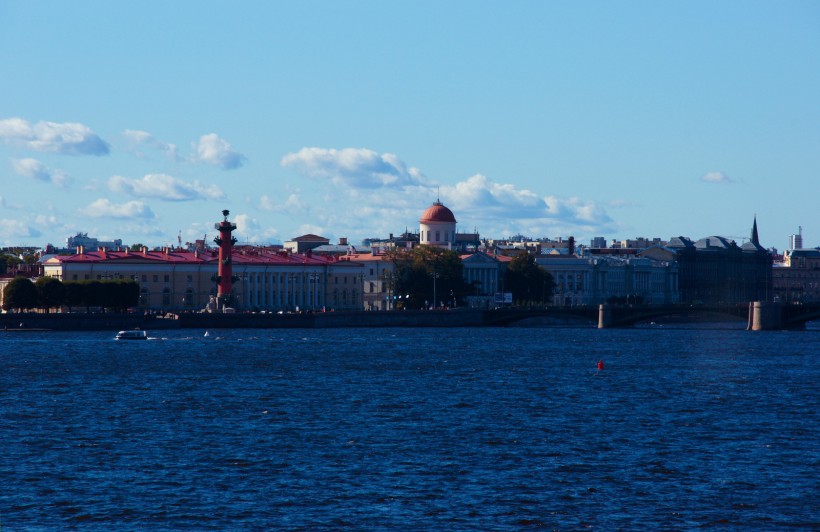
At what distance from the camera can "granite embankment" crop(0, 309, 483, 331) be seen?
7162 centimetres

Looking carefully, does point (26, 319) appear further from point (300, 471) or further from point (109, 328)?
point (300, 471)

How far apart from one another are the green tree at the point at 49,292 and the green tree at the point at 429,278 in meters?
26.7

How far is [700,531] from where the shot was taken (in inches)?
719

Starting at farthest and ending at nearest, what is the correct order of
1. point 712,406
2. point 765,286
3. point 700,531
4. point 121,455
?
point 765,286, point 712,406, point 121,455, point 700,531

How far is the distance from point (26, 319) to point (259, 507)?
5387 cm

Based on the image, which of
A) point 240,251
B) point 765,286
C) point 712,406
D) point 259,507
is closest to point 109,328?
point 240,251

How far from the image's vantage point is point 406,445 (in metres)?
25.4

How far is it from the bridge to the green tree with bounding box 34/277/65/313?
2292cm

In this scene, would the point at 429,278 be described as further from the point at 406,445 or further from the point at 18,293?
the point at 406,445

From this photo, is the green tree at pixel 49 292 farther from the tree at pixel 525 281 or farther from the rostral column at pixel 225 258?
the tree at pixel 525 281

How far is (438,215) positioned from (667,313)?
43645mm

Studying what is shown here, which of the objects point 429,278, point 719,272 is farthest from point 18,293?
point 719,272

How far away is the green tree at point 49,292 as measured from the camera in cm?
7500

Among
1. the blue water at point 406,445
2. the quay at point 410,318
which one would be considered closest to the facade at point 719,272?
the quay at point 410,318
